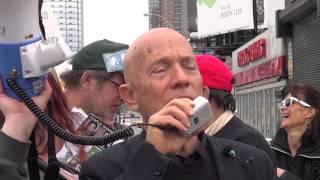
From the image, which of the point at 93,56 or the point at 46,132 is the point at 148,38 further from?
the point at 93,56

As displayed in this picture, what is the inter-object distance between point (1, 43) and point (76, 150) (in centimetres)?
112

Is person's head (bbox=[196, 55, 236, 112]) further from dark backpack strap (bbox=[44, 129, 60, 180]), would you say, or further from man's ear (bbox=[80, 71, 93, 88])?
dark backpack strap (bbox=[44, 129, 60, 180])

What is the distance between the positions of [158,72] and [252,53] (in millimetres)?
22644

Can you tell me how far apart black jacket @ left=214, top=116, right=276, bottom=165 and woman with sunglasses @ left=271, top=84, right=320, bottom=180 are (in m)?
1.42

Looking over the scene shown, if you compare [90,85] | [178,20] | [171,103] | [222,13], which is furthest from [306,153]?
[178,20]

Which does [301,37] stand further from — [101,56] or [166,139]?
[166,139]

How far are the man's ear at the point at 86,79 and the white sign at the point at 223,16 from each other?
1140 inches

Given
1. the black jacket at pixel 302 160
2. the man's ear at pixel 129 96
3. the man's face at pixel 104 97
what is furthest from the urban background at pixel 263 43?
the black jacket at pixel 302 160

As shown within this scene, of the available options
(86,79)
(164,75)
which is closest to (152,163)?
(164,75)

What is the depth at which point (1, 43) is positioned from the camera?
1.70m

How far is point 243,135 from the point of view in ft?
10.3

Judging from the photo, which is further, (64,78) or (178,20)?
(178,20)

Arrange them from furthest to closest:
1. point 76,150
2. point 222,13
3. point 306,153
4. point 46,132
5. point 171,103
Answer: point 222,13 → point 306,153 → point 76,150 → point 46,132 → point 171,103

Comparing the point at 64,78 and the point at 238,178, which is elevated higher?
the point at 64,78
